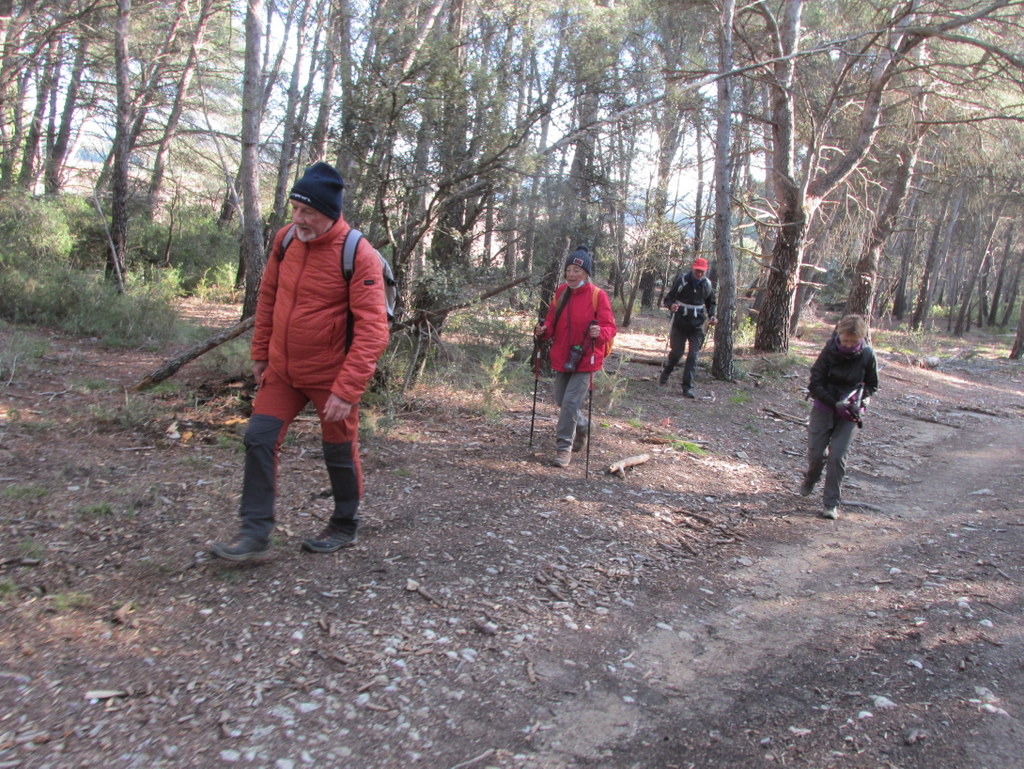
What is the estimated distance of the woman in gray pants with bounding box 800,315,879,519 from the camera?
19.8 ft

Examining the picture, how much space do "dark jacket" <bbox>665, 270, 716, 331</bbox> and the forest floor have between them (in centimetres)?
343

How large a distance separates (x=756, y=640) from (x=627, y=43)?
29.4ft

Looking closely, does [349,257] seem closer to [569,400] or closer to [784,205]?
[569,400]

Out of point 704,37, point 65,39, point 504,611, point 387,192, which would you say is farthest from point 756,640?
point 65,39

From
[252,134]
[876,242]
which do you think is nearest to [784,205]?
[876,242]

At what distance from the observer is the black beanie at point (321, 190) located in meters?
3.68

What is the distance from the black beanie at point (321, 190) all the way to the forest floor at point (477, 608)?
6.73 feet

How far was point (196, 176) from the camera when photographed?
2952 centimetres

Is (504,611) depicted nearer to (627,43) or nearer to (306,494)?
(306,494)

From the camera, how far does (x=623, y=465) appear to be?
6750 mm

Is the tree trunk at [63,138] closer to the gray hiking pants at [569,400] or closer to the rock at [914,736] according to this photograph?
the gray hiking pants at [569,400]

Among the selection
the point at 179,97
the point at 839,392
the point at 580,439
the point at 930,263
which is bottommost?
the point at 580,439

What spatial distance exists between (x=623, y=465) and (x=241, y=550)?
389cm

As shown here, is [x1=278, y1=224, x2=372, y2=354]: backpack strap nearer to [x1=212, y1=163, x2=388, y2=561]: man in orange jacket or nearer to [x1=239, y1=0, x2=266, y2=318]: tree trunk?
[x1=212, y1=163, x2=388, y2=561]: man in orange jacket
